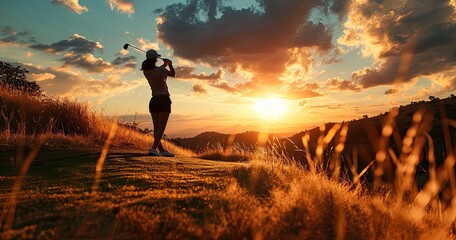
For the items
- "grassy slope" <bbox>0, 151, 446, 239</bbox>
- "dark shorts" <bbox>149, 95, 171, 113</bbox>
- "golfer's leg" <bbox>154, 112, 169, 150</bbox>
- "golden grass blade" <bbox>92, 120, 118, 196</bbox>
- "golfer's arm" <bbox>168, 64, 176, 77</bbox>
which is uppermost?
"golfer's arm" <bbox>168, 64, 176, 77</bbox>

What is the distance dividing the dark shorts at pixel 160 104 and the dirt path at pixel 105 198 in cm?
270

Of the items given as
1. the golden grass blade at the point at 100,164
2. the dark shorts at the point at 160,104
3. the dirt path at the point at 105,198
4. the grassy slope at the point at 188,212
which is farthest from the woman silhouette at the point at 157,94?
the grassy slope at the point at 188,212

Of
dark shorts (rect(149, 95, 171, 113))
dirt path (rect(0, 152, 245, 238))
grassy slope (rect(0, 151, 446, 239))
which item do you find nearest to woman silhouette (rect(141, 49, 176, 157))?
dark shorts (rect(149, 95, 171, 113))

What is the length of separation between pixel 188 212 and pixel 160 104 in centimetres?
628

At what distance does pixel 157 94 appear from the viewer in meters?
9.70

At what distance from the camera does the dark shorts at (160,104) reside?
964 cm

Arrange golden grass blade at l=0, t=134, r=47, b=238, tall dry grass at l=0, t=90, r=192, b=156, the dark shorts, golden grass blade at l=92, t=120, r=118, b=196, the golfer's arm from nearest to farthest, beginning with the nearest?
golden grass blade at l=0, t=134, r=47, b=238 < golden grass blade at l=92, t=120, r=118, b=196 < the dark shorts < the golfer's arm < tall dry grass at l=0, t=90, r=192, b=156

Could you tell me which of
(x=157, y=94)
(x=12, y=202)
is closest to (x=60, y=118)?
(x=157, y=94)

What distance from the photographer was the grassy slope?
3117 millimetres

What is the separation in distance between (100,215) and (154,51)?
675 cm

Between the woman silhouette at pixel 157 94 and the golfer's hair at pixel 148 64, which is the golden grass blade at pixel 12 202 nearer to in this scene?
the woman silhouette at pixel 157 94

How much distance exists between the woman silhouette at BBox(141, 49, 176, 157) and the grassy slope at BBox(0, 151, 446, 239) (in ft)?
13.1

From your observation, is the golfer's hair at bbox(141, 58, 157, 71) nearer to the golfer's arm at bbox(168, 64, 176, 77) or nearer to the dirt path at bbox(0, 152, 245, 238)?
the golfer's arm at bbox(168, 64, 176, 77)

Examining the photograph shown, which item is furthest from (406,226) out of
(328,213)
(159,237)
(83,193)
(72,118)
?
(72,118)
